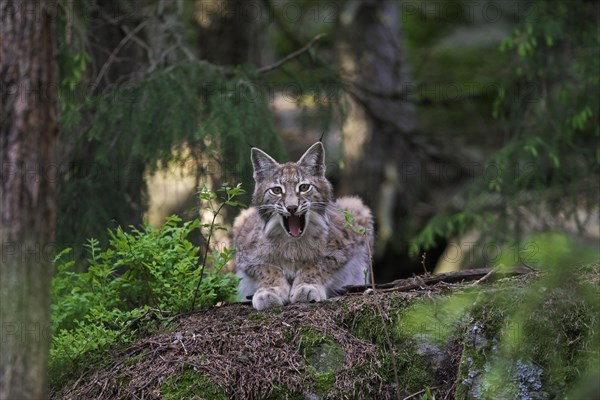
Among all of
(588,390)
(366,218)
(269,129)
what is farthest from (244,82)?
(588,390)

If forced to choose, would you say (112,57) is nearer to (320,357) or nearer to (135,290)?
(135,290)

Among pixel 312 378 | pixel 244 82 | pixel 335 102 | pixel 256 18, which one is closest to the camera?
pixel 312 378

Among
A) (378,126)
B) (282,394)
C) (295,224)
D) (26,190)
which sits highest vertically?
(26,190)

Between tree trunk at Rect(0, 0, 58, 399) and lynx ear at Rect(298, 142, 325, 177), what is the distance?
2284 millimetres

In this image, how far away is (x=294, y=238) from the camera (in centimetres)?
575

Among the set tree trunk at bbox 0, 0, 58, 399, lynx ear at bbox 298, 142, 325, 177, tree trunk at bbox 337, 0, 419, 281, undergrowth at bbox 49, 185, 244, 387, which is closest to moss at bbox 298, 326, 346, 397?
undergrowth at bbox 49, 185, 244, 387

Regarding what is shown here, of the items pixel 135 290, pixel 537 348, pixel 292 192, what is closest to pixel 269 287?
pixel 292 192

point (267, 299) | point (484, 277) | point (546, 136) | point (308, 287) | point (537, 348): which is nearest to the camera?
point (537, 348)

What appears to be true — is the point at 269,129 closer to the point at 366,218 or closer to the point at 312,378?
the point at 366,218

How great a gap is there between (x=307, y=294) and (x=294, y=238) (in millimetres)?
506

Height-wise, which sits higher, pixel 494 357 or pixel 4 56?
pixel 4 56

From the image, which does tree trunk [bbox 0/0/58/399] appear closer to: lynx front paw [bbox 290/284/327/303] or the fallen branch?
lynx front paw [bbox 290/284/327/303]

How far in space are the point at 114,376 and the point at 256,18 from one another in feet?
19.8

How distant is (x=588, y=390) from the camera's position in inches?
130
